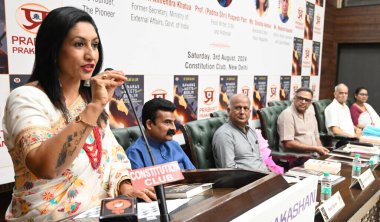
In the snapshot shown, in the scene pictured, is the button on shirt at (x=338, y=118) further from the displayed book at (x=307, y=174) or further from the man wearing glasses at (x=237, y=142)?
the displayed book at (x=307, y=174)

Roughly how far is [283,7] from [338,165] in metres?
2.83

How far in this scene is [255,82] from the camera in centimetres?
394

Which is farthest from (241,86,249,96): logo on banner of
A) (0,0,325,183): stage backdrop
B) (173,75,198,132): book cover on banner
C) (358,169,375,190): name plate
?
(358,169,375,190): name plate

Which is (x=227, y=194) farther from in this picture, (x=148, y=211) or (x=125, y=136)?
(x=125, y=136)

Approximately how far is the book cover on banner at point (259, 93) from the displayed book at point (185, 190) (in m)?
3.08

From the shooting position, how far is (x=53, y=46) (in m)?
0.95

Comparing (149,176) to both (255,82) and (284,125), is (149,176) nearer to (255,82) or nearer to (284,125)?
(284,125)

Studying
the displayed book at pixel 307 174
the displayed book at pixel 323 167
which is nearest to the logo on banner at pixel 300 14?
the displayed book at pixel 323 167

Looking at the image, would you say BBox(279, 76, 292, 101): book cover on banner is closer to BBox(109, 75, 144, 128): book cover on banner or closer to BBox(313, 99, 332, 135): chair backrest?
BBox(313, 99, 332, 135): chair backrest

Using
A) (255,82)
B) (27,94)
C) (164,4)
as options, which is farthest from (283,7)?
(27,94)

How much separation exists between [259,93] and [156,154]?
95.0 inches

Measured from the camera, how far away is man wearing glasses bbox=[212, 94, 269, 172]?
238 centimetres

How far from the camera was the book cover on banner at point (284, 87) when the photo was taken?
4.48m

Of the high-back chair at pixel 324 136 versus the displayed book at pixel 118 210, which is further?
the high-back chair at pixel 324 136
